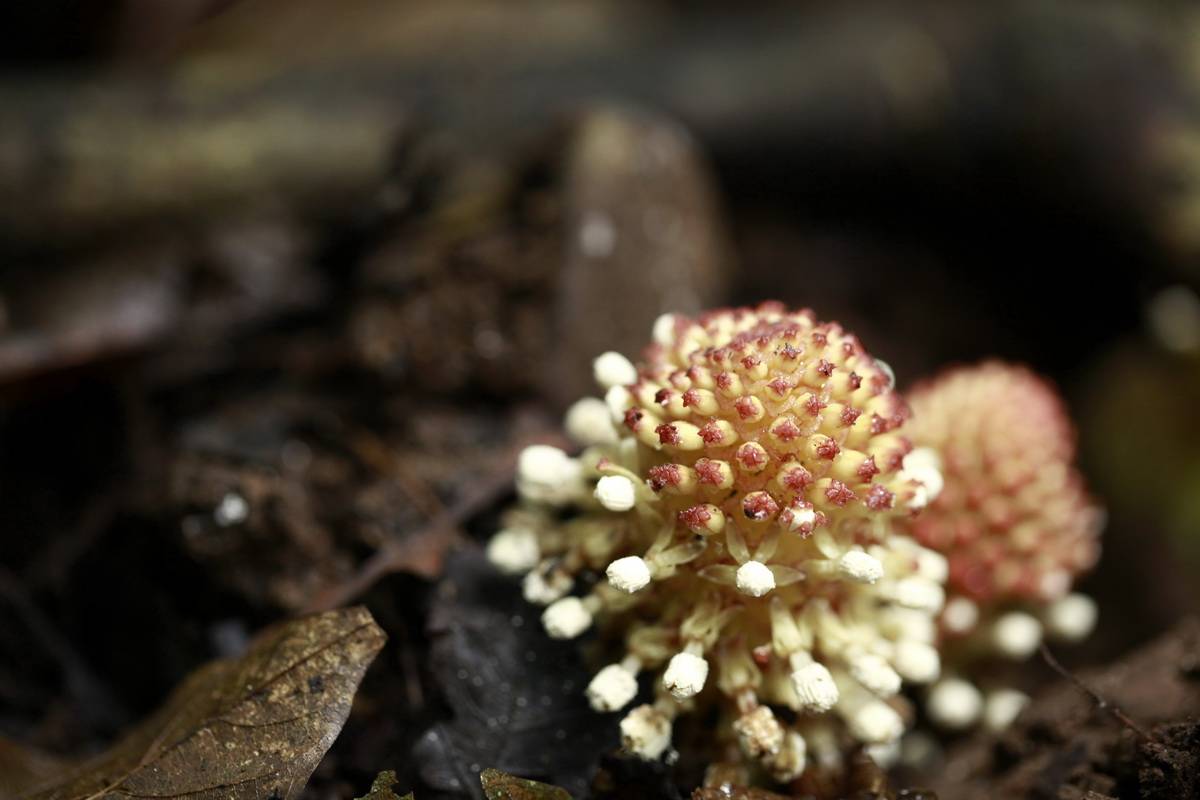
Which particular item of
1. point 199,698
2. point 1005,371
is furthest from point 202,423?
point 1005,371

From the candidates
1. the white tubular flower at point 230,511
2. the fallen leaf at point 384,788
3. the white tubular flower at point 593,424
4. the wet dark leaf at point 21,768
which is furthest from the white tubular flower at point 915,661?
the wet dark leaf at point 21,768

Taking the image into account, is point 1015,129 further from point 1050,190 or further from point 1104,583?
point 1104,583

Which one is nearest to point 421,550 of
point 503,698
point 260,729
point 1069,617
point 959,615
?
point 503,698

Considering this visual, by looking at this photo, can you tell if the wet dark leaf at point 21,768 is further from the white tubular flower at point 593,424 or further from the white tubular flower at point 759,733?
the white tubular flower at point 759,733

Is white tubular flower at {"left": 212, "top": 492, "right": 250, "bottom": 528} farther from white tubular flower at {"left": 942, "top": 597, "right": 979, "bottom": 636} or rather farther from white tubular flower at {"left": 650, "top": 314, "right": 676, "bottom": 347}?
white tubular flower at {"left": 942, "top": 597, "right": 979, "bottom": 636}

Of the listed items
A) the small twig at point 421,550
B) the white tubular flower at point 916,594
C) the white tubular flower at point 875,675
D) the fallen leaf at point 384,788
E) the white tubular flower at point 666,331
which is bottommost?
the small twig at point 421,550

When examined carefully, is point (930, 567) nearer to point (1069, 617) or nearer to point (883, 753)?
point (883, 753)

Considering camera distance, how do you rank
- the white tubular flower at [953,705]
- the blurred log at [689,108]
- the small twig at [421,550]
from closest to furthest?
the small twig at [421,550] < the white tubular flower at [953,705] < the blurred log at [689,108]

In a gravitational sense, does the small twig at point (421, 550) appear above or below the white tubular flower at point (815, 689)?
below
